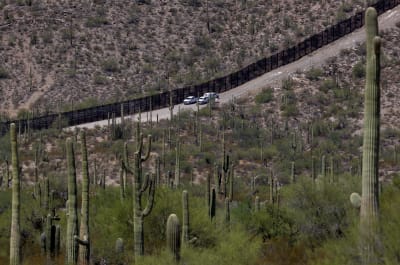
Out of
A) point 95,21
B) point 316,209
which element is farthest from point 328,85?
point 316,209

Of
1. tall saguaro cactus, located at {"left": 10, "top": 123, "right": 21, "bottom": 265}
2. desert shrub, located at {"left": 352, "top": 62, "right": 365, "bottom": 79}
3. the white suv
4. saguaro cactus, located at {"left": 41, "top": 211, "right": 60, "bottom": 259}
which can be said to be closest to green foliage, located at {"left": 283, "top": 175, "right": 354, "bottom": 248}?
saguaro cactus, located at {"left": 41, "top": 211, "right": 60, "bottom": 259}

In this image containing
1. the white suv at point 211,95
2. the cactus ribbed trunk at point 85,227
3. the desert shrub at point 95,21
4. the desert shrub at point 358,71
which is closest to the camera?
the cactus ribbed trunk at point 85,227

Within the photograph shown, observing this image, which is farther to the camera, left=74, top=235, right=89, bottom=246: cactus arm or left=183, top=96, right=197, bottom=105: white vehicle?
left=183, top=96, right=197, bottom=105: white vehicle

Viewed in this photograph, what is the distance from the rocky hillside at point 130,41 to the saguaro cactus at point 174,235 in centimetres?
5381

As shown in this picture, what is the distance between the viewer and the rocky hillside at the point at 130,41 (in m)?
82.2

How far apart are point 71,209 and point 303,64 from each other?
57277mm

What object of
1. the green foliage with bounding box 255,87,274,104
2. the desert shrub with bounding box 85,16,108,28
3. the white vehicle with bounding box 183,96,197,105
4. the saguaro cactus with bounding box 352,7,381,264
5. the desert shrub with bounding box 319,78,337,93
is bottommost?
the white vehicle with bounding box 183,96,197,105

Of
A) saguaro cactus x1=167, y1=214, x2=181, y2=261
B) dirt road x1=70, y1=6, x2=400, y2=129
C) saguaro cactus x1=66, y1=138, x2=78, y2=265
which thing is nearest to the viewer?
saguaro cactus x1=167, y1=214, x2=181, y2=261

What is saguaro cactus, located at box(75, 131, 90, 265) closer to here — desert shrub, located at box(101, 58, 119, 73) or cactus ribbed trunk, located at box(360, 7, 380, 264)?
cactus ribbed trunk, located at box(360, 7, 380, 264)

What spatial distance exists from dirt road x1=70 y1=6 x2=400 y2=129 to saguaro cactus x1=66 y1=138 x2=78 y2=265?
155 feet

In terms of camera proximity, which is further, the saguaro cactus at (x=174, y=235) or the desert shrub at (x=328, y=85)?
the desert shrub at (x=328, y=85)

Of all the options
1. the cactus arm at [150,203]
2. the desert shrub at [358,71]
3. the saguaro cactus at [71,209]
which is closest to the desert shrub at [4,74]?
the desert shrub at [358,71]

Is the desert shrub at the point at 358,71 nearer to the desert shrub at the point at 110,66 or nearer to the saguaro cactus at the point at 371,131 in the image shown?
the desert shrub at the point at 110,66

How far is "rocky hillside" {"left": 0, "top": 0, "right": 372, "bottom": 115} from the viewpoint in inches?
3238
